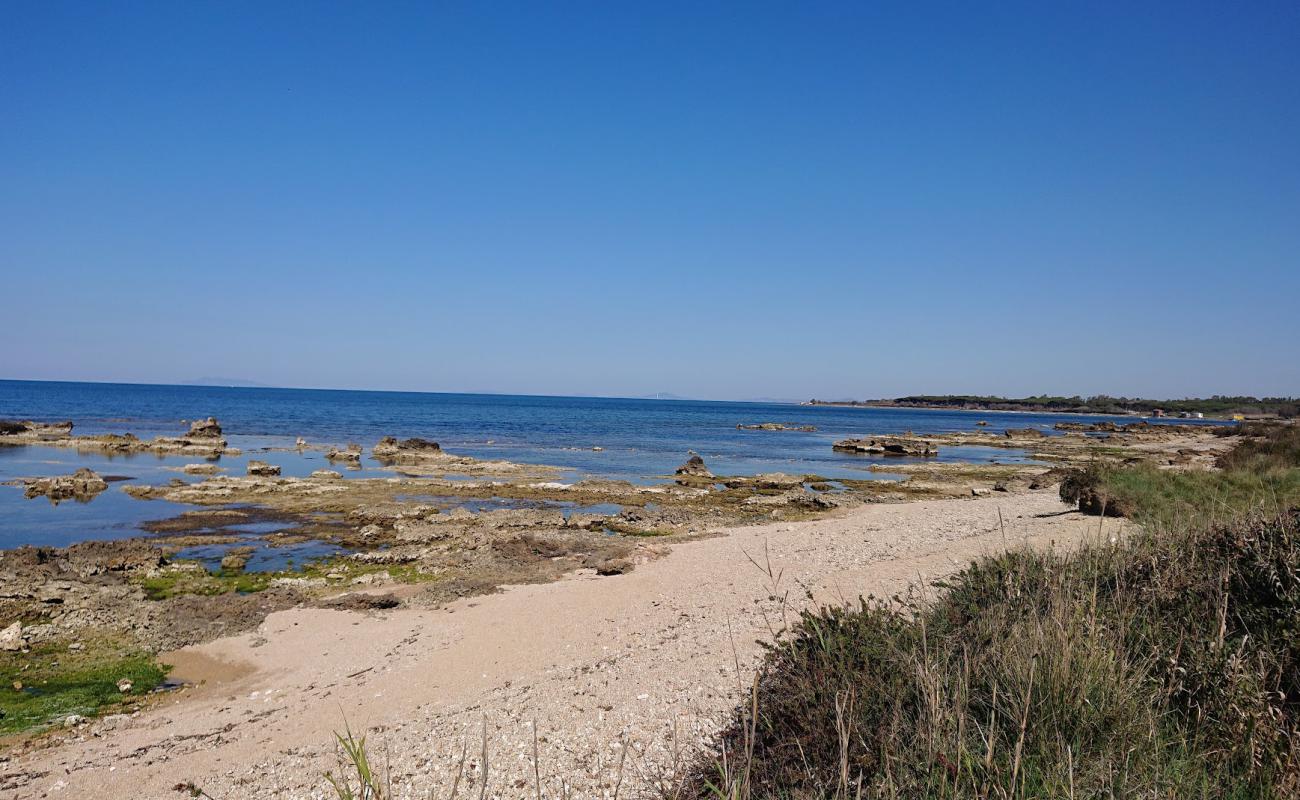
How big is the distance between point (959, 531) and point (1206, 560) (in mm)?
11773

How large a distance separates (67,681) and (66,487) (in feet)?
72.1

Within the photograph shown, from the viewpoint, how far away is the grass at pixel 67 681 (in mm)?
9188

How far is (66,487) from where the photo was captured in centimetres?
2688

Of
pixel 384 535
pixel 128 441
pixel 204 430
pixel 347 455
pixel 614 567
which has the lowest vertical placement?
pixel 384 535

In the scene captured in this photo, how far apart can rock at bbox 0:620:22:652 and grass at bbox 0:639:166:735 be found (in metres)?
0.26

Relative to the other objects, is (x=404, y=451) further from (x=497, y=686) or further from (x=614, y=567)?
(x=497, y=686)

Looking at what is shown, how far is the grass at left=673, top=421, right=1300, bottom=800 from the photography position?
3473 mm

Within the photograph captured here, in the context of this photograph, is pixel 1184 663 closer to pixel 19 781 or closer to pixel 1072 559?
pixel 1072 559

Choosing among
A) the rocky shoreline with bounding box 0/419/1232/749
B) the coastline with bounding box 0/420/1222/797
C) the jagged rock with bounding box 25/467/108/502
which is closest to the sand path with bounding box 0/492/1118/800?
the coastline with bounding box 0/420/1222/797

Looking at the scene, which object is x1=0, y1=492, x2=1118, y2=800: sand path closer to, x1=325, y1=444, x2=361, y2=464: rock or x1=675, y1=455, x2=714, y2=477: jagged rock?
x1=675, y1=455, x2=714, y2=477: jagged rock

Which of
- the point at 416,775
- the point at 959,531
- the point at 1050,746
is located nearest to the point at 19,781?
the point at 416,775

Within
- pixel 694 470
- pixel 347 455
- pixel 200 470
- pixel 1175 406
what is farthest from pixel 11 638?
pixel 1175 406

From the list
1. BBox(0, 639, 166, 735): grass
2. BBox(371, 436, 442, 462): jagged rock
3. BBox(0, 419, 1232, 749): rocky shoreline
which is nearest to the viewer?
BBox(0, 639, 166, 735): grass

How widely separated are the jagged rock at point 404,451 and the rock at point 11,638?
31.0 m
